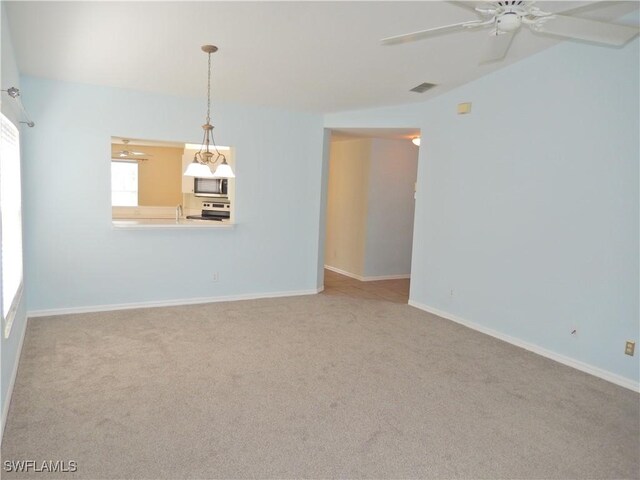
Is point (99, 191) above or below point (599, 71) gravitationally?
below

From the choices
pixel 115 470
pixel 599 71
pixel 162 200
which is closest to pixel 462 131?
pixel 599 71

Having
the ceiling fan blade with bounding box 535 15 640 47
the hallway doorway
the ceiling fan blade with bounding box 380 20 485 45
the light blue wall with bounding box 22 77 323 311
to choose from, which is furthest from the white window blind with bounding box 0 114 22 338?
the hallway doorway

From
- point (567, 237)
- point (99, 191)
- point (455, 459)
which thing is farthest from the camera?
point (99, 191)

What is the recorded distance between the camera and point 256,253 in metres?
5.62

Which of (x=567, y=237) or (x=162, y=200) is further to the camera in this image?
(x=162, y=200)

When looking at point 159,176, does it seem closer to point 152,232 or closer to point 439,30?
point 152,232

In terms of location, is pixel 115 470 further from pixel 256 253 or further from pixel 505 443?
pixel 256 253

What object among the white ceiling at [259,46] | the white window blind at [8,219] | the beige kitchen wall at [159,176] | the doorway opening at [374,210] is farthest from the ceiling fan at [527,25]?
the beige kitchen wall at [159,176]

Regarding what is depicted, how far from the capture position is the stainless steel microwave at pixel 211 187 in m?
6.39

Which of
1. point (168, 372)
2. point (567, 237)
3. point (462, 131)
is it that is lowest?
point (168, 372)

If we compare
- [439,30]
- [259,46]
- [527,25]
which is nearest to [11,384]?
[259,46]

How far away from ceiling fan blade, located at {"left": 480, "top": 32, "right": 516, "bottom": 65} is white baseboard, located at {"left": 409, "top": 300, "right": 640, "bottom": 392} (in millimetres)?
2579

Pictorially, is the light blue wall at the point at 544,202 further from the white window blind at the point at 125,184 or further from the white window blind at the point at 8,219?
the white window blind at the point at 125,184

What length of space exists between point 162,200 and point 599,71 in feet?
24.4
